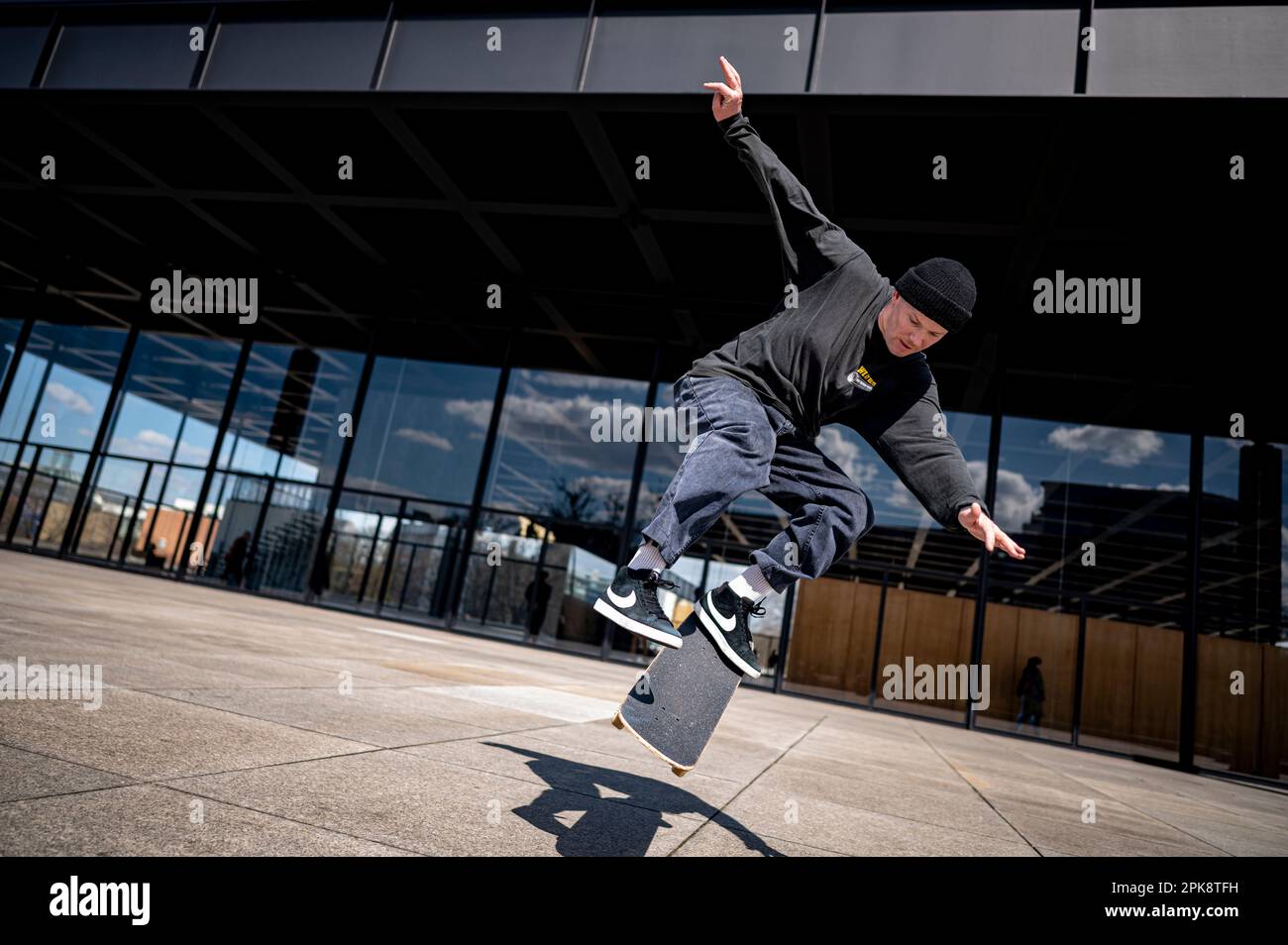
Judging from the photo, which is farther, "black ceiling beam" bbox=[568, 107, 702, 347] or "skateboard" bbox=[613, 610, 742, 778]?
"black ceiling beam" bbox=[568, 107, 702, 347]

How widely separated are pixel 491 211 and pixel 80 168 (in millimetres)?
8277

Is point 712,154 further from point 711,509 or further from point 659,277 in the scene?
point 711,509

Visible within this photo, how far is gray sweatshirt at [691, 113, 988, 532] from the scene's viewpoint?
281cm

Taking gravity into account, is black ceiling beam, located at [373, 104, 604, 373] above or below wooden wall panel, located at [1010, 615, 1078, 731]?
above

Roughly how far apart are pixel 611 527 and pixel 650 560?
11946mm

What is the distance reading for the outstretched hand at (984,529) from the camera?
2.68m

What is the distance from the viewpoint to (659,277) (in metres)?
13.0

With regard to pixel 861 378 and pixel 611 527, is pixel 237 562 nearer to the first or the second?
pixel 611 527

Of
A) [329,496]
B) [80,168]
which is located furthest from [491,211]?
[80,168]

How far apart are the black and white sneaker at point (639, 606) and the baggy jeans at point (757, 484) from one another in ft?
0.35

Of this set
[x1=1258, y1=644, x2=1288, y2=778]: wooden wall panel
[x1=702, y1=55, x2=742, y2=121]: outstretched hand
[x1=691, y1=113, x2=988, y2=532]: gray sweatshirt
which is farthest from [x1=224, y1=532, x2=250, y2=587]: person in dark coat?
[x1=1258, y1=644, x2=1288, y2=778]: wooden wall panel

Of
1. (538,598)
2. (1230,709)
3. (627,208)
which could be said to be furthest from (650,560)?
(1230,709)

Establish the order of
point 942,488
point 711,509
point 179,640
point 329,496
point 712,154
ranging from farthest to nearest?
1. point 329,496
2. point 712,154
3. point 179,640
4. point 942,488
5. point 711,509

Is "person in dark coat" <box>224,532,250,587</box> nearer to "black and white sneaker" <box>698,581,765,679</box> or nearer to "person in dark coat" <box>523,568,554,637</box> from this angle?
"person in dark coat" <box>523,568,554,637</box>
